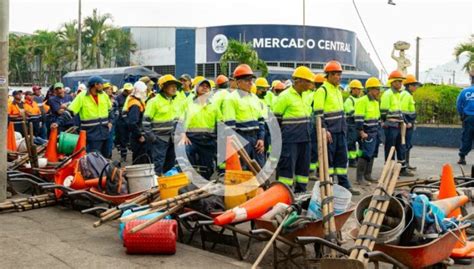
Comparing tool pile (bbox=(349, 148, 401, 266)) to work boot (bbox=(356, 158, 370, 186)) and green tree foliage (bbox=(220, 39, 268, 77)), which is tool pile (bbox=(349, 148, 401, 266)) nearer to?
work boot (bbox=(356, 158, 370, 186))

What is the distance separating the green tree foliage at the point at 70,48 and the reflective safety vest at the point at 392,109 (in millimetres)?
43370

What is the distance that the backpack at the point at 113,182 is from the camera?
7859 mm

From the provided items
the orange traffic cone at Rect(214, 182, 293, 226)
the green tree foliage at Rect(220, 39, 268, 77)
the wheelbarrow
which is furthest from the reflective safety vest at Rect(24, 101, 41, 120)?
the green tree foliage at Rect(220, 39, 268, 77)

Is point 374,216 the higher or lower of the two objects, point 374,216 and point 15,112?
the lower

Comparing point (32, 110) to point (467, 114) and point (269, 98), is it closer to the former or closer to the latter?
point (269, 98)

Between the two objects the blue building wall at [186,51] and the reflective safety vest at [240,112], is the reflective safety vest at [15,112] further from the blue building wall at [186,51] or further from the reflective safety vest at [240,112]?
the blue building wall at [186,51]

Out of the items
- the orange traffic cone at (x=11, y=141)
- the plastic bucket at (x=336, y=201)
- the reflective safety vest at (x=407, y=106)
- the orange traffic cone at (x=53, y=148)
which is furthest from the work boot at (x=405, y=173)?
the orange traffic cone at (x=11, y=141)

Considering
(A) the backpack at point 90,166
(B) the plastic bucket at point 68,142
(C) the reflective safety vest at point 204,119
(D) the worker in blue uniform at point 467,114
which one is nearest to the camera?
(A) the backpack at point 90,166

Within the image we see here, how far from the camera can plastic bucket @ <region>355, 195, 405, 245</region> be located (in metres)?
5.02

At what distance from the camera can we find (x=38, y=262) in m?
5.79

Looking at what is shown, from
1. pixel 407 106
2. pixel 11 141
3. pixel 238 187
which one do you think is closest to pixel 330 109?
pixel 407 106

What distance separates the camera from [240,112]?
891 cm

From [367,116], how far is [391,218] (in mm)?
6309

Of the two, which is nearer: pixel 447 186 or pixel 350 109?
pixel 447 186
